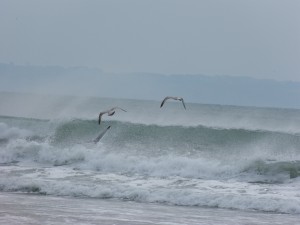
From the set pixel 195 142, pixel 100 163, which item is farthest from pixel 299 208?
pixel 195 142

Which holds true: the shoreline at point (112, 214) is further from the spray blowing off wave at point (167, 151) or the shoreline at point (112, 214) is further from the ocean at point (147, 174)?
the spray blowing off wave at point (167, 151)

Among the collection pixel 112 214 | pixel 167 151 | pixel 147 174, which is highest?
pixel 167 151

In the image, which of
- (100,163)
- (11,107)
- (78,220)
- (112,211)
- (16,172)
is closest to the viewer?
(78,220)

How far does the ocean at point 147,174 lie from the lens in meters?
14.5

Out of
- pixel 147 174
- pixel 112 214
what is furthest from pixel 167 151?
pixel 112 214

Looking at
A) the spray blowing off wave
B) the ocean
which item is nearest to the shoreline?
the ocean

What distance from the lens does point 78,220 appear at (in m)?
13.2

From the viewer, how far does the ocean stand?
14.5 meters

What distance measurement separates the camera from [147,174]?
69.9 feet

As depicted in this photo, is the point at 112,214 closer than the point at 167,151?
Yes

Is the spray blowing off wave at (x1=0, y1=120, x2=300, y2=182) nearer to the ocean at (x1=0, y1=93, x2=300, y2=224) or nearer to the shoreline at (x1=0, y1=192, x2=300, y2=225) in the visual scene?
the ocean at (x1=0, y1=93, x2=300, y2=224)

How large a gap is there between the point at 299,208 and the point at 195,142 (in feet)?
42.4

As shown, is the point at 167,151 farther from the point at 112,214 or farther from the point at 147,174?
the point at 112,214

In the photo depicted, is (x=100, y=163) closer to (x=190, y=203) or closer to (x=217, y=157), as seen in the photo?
(x=217, y=157)
